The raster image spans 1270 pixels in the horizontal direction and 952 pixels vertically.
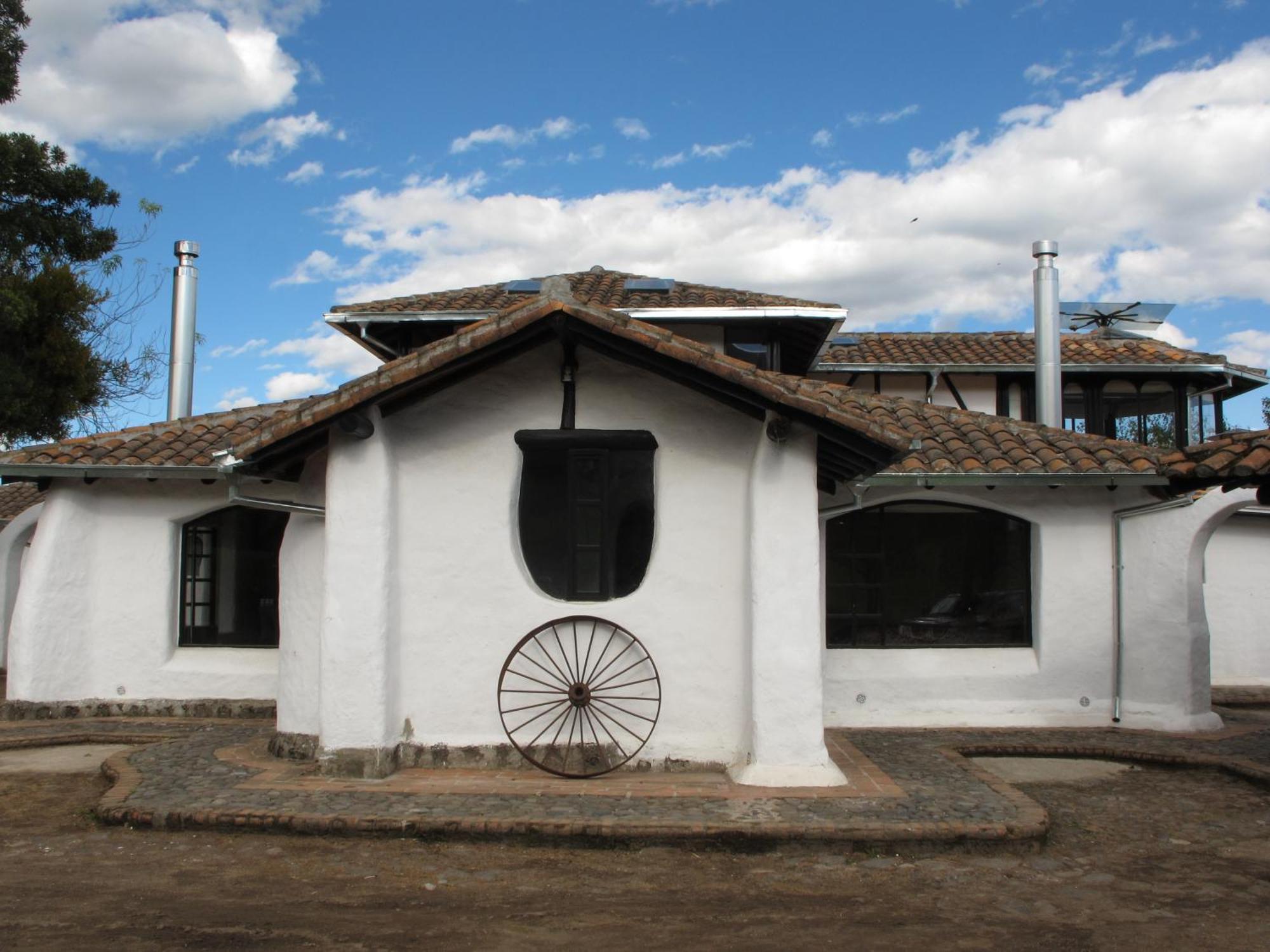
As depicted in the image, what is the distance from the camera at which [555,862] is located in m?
6.16

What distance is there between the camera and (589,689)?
791 cm

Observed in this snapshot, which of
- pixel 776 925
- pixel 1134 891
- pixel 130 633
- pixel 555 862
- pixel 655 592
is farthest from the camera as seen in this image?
pixel 130 633

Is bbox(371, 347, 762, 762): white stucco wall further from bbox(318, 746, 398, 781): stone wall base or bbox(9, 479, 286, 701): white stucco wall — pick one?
bbox(9, 479, 286, 701): white stucco wall

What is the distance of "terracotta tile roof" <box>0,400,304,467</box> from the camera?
35.9 ft

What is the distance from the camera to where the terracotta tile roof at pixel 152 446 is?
35.9 ft

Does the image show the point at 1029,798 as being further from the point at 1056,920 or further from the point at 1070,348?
the point at 1070,348

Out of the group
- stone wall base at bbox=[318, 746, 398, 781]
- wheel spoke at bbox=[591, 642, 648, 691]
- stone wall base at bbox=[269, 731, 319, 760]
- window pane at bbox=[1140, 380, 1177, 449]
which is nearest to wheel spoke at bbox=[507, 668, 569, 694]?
wheel spoke at bbox=[591, 642, 648, 691]

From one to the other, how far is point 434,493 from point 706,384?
2.30 m

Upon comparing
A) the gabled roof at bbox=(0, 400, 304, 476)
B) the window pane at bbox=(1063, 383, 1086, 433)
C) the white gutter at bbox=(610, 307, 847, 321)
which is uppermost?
the white gutter at bbox=(610, 307, 847, 321)

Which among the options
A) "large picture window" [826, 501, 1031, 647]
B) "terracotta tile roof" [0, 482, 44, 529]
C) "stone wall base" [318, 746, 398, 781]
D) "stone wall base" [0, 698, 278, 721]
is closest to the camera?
"stone wall base" [318, 746, 398, 781]

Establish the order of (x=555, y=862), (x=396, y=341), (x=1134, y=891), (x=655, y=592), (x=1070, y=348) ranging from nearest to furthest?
(x=1134, y=891), (x=555, y=862), (x=655, y=592), (x=396, y=341), (x=1070, y=348)

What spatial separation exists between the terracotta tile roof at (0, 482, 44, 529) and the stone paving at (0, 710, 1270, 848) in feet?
40.6

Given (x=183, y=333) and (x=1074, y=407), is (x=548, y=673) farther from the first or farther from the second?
(x=1074, y=407)

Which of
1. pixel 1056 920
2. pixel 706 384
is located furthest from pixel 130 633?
pixel 1056 920
